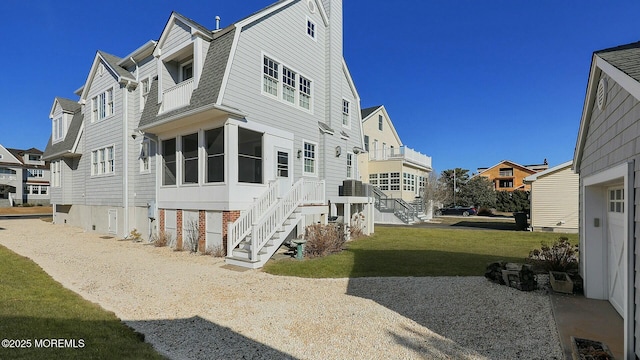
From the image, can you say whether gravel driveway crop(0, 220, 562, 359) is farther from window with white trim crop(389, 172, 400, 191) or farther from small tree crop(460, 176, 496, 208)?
small tree crop(460, 176, 496, 208)

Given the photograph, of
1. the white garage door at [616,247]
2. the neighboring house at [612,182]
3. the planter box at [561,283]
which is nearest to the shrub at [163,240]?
the planter box at [561,283]

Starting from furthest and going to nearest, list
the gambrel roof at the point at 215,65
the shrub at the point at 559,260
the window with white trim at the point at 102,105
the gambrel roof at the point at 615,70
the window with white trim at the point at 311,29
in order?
the window with white trim at the point at 102,105, the window with white trim at the point at 311,29, the gambrel roof at the point at 215,65, the shrub at the point at 559,260, the gambrel roof at the point at 615,70

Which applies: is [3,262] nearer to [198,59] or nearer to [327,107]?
[198,59]

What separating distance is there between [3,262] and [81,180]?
1252 cm

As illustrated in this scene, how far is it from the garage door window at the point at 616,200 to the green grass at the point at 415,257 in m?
3.61

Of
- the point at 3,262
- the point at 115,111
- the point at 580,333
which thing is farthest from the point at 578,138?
the point at 115,111

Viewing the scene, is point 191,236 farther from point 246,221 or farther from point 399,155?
point 399,155

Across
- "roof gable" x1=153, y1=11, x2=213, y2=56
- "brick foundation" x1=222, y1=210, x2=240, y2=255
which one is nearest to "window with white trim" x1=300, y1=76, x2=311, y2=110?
"roof gable" x1=153, y1=11, x2=213, y2=56

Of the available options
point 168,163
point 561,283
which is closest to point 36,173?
point 168,163

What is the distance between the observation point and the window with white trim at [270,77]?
1281cm

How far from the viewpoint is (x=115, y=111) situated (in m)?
16.6

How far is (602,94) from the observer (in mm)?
5164

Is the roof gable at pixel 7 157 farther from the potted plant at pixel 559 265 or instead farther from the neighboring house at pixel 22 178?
the potted plant at pixel 559 265

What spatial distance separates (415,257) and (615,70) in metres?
8.22
